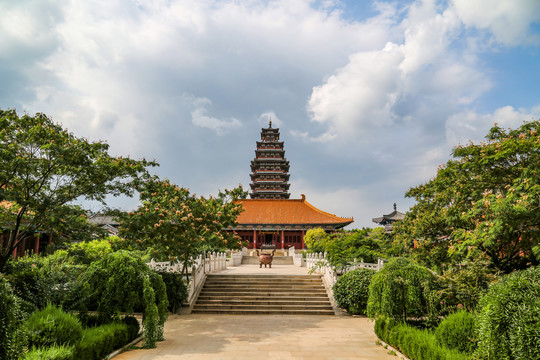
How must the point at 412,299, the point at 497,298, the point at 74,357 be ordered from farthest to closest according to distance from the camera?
the point at 412,299
the point at 74,357
the point at 497,298

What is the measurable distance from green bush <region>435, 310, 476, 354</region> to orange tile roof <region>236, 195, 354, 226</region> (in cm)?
3001

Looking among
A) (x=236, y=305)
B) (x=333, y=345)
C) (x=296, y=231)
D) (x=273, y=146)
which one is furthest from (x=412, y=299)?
(x=273, y=146)

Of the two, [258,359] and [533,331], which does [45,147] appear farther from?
[533,331]

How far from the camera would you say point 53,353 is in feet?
17.0

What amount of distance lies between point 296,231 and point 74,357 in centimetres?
3350

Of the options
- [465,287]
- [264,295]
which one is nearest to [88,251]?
[264,295]

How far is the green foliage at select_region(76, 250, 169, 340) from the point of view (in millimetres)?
7719

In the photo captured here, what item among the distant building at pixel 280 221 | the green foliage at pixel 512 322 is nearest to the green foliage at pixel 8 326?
the green foliage at pixel 512 322

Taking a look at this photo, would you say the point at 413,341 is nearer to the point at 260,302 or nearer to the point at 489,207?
the point at 489,207

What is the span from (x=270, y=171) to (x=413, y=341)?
41.6 meters

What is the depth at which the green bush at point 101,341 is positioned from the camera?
6.07m

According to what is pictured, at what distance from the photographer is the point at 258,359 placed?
706 cm

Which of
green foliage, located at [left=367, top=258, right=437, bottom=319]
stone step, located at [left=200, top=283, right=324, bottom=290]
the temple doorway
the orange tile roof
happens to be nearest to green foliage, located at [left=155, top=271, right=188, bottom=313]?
stone step, located at [left=200, top=283, right=324, bottom=290]

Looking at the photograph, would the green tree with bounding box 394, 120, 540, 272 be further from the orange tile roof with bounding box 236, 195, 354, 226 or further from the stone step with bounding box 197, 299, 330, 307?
the orange tile roof with bounding box 236, 195, 354, 226
